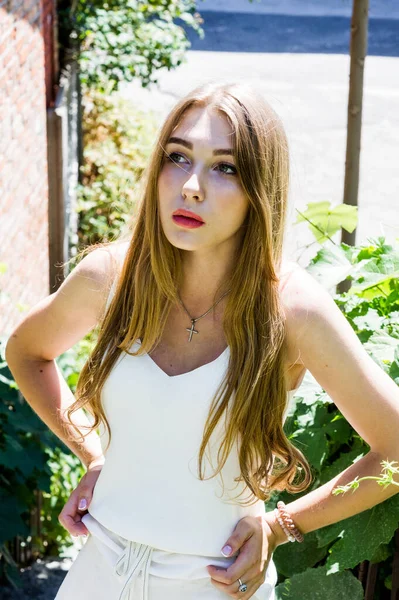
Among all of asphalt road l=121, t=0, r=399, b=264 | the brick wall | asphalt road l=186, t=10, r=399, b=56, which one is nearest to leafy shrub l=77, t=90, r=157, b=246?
asphalt road l=121, t=0, r=399, b=264

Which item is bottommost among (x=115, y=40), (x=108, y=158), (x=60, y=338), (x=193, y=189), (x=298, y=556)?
(x=108, y=158)

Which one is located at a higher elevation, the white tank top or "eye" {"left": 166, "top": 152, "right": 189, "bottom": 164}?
"eye" {"left": 166, "top": 152, "right": 189, "bottom": 164}

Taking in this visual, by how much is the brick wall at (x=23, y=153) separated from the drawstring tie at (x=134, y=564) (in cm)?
266

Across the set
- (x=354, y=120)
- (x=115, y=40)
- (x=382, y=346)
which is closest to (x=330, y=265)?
(x=382, y=346)

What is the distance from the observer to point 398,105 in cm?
1030

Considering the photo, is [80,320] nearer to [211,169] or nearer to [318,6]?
[211,169]

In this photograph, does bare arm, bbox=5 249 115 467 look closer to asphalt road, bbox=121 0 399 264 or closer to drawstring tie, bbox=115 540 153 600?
drawstring tie, bbox=115 540 153 600

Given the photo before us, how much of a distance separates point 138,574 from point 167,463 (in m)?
0.21

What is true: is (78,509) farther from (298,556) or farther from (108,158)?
(108,158)

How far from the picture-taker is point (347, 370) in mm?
1648

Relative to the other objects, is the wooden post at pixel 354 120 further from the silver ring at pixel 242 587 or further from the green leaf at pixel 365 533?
the silver ring at pixel 242 587

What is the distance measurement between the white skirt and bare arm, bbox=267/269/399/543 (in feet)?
1.09

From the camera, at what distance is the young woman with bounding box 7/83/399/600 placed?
1.66 metres

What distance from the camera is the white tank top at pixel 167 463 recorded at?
65.5 inches
